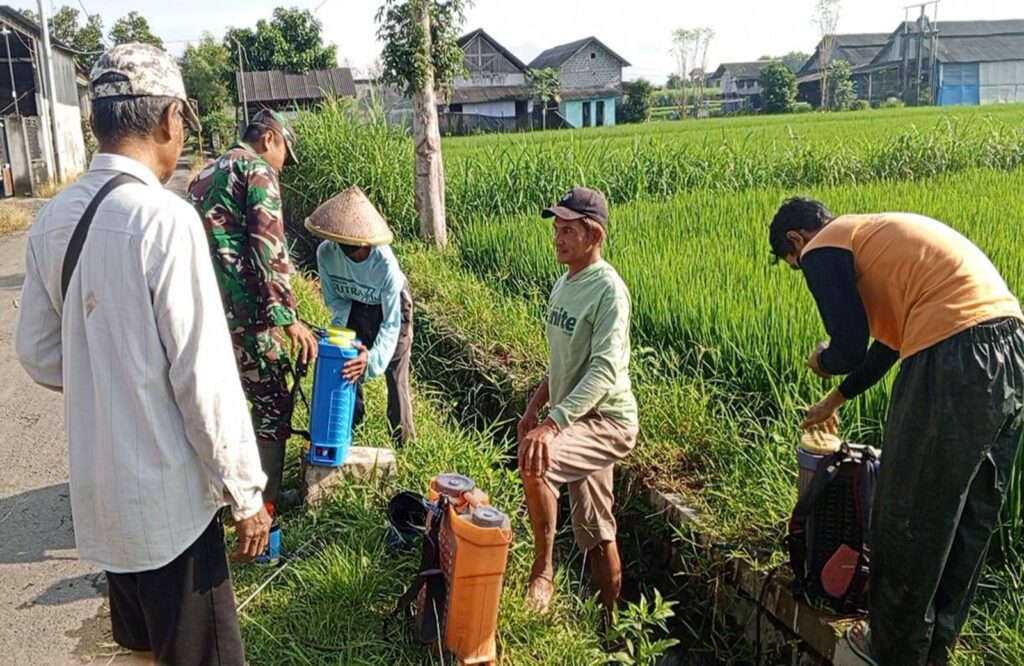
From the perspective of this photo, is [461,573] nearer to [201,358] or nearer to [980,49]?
[201,358]

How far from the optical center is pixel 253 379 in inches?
135

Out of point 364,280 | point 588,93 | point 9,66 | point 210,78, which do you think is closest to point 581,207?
point 364,280

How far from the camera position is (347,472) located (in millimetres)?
3662

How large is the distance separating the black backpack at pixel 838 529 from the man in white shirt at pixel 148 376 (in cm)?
177

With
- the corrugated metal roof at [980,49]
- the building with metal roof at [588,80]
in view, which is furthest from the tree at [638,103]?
the corrugated metal roof at [980,49]

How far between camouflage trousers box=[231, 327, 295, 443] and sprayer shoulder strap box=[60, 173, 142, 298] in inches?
62.8

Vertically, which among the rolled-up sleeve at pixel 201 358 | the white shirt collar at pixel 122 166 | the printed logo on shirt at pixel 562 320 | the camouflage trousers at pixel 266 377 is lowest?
the camouflage trousers at pixel 266 377

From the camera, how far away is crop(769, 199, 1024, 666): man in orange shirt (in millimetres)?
2352

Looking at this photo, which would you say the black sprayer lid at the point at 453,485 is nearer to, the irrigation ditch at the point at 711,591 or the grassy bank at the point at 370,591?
the grassy bank at the point at 370,591

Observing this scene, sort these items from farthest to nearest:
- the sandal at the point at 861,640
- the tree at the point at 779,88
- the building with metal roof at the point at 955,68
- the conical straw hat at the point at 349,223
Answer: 1. the building with metal roof at the point at 955,68
2. the tree at the point at 779,88
3. the conical straw hat at the point at 349,223
4. the sandal at the point at 861,640

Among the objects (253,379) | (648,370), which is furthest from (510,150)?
(253,379)

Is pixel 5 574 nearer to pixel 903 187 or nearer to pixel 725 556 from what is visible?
pixel 725 556

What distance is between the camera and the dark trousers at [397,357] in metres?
4.05

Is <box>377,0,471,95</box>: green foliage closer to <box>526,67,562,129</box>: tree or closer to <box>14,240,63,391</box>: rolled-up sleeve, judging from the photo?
<box>14,240,63,391</box>: rolled-up sleeve
